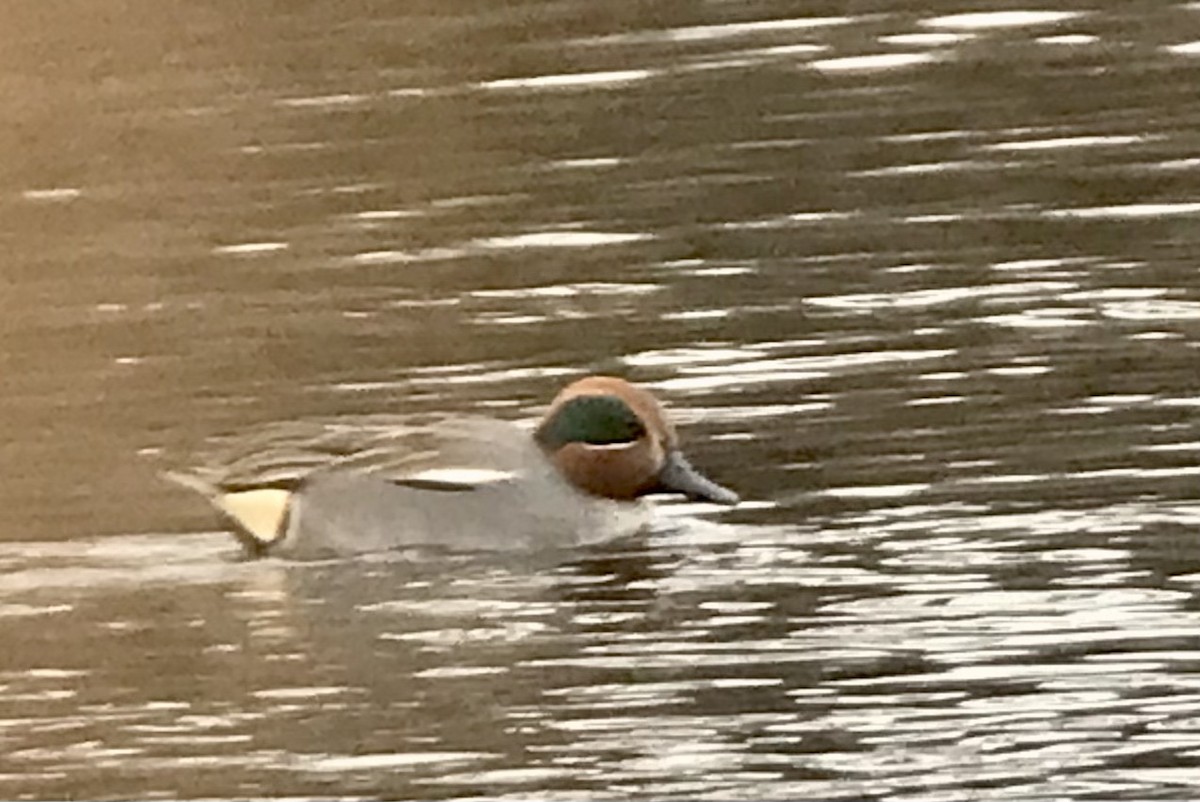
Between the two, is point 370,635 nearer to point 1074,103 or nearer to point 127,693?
point 127,693

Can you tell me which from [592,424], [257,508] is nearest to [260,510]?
[257,508]

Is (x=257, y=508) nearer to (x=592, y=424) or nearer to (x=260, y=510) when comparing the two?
(x=260, y=510)

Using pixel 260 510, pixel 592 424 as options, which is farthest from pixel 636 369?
pixel 260 510
